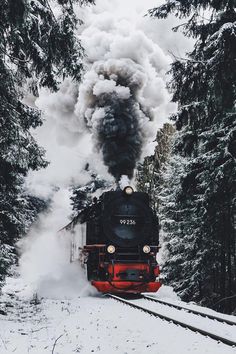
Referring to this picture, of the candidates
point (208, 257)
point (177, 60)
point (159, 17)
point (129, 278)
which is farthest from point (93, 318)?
point (208, 257)

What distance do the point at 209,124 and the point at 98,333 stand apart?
735 cm

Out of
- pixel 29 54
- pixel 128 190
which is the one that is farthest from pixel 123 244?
pixel 29 54

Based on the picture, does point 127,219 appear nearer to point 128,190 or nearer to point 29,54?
point 128,190

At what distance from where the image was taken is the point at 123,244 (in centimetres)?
1510

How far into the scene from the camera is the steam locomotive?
14.6 meters

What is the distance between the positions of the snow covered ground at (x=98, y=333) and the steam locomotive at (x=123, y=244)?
3.06 m

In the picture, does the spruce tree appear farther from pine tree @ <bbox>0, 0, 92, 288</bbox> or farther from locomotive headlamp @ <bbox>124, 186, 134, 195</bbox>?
pine tree @ <bbox>0, 0, 92, 288</bbox>

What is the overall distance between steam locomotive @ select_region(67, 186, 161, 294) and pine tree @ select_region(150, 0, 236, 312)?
70.1 inches

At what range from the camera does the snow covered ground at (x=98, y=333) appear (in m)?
6.40

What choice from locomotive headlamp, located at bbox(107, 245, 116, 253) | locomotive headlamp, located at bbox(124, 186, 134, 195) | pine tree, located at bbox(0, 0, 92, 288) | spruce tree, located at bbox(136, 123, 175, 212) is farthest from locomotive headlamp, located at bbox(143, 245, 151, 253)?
spruce tree, located at bbox(136, 123, 175, 212)

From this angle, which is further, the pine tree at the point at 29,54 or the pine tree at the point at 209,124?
the pine tree at the point at 209,124

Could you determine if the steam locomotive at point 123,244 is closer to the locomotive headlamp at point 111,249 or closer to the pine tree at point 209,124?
the locomotive headlamp at point 111,249

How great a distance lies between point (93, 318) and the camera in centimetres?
962

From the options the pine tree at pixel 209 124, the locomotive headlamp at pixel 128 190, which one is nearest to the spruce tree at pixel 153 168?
the pine tree at pixel 209 124
